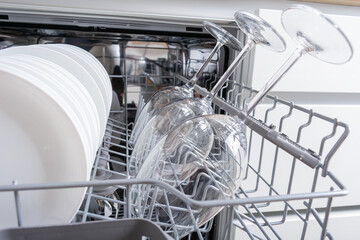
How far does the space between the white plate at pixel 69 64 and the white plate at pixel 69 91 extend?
0.09 m

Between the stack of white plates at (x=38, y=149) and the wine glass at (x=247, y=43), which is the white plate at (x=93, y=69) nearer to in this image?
the wine glass at (x=247, y=43)

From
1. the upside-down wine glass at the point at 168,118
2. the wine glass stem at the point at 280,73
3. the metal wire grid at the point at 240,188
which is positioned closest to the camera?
the metal wire grid at the point at 240,188

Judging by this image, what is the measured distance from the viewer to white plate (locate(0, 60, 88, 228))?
360 mm

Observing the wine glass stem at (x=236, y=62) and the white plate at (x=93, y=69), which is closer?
the wine glass stem at (x=236, y=62)

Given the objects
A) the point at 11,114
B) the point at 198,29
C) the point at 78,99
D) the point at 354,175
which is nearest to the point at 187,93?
the point at 198,29

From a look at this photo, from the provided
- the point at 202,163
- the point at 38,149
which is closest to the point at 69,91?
the point at 38,149

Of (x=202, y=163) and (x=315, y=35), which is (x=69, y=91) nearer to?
(x=202, y=163)

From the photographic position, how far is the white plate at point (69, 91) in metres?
0.40

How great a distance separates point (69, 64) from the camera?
23.5 inches

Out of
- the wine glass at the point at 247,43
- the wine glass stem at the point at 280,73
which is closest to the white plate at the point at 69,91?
the wine glass at the point at 247,43

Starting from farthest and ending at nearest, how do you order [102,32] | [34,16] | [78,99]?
[102,32] → [34,16] → [78,99]

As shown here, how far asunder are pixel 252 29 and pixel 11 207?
0.43m

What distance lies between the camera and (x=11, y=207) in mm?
366

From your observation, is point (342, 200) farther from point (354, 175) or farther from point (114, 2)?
point (114, 2)
